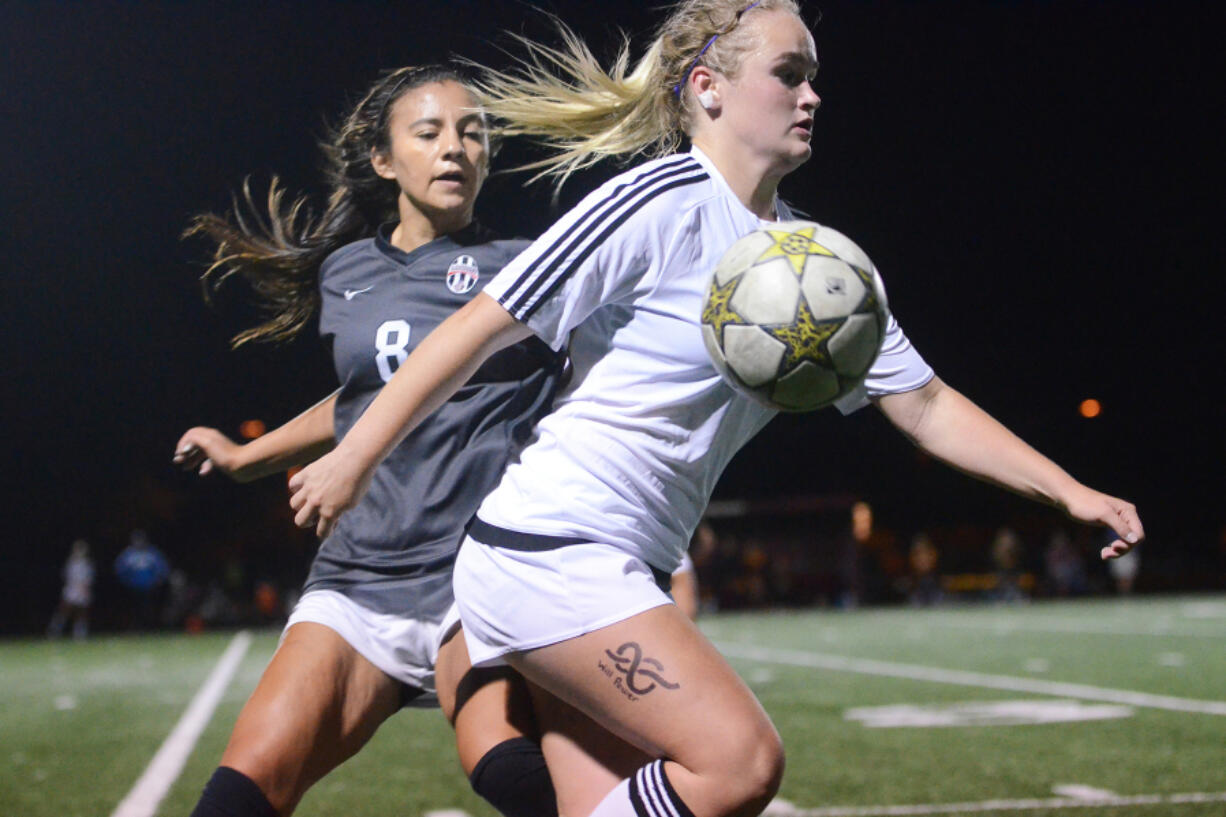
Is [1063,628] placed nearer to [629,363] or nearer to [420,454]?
[420,454]

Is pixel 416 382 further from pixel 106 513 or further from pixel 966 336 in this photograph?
pixel 106 513

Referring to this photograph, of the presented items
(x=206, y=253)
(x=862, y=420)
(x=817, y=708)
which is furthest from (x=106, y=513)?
(x=206, y=253)

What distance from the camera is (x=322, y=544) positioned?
10.9ft

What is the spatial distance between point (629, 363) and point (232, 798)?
1254mm

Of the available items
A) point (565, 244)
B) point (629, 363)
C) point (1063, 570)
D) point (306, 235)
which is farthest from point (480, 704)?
point (1063, 570)

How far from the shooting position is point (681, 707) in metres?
2.43

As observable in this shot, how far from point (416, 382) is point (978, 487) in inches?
2089

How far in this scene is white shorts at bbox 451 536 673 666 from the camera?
8.23ft

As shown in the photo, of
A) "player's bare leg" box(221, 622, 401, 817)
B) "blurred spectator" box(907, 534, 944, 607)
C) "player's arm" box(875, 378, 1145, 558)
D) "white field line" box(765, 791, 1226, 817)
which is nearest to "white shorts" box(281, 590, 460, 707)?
"player's bare leg" box(221, 622, 401, 817)

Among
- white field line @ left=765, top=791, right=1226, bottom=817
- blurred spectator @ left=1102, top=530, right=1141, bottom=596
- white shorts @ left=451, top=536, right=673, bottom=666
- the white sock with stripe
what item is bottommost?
blurred spectator @ left=1102, top=530, right=1141, bottom=596

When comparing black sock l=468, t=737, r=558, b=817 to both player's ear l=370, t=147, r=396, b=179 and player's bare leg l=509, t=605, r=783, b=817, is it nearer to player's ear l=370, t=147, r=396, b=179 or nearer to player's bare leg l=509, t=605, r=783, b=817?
player's bare leg l=509, t=605, r=783, b=817

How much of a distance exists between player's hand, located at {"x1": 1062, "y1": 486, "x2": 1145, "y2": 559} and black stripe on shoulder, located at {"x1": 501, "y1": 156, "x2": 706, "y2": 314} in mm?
1188

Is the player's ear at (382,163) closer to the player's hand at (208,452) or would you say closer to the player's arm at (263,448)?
the player's arm at (263,448)

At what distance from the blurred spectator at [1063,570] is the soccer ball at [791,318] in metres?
33.4
